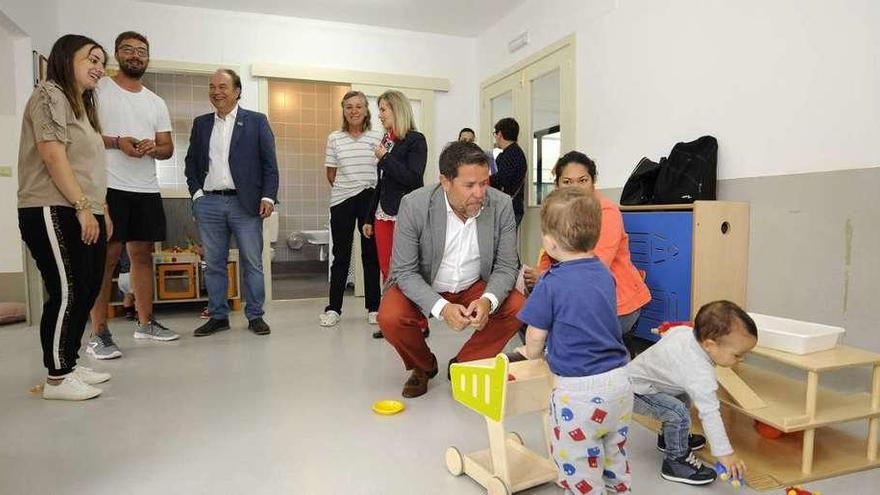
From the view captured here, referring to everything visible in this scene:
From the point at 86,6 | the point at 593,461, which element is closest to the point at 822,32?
the point at 593,461

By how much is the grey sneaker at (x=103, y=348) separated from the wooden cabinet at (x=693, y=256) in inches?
105

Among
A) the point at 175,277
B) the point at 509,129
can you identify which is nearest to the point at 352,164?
the point at 509,129

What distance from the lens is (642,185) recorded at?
2996 millimetres

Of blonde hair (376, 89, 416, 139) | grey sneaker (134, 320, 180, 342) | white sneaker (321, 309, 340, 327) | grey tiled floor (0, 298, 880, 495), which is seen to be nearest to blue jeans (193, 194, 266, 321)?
grey sneaker (134, 320, 180, 342)

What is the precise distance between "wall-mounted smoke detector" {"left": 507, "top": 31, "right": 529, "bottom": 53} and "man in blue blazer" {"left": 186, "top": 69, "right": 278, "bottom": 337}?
225cm

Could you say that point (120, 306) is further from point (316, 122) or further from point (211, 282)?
point (316, 122)

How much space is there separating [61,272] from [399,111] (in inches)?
70.9

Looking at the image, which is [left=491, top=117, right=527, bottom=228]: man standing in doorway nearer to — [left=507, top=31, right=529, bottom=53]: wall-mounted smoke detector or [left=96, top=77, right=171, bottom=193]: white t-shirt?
[left=507, top=31, right=529, bottom=53]: wall-mounted smoke detector

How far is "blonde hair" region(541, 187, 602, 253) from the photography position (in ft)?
4.21

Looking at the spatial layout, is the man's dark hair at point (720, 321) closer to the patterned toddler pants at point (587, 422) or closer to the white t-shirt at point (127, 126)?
the patterned toddler pants at point (587, 422)

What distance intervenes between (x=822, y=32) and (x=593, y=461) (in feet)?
6.90

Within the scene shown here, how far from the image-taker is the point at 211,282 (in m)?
3.32

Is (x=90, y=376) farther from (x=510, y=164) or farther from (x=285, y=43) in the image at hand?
(x=285, y=43)

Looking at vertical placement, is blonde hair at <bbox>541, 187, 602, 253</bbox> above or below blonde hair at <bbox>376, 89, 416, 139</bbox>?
below
